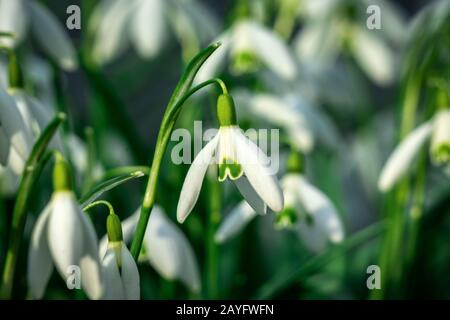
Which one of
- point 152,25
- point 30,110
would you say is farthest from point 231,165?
point 152,25

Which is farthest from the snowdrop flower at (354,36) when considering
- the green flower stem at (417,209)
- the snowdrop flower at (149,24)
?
the green flower stem at (417,209)

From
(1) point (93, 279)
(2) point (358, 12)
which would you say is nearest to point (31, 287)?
(1) point (93, 279)

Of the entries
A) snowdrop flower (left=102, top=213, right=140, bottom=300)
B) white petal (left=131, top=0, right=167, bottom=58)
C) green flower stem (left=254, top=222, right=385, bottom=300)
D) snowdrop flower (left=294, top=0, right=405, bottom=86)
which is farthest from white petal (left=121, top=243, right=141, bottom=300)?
snowdrop flower (left=294, top=0, right=405, bottom=86)

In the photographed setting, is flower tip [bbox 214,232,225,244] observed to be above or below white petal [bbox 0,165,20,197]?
below

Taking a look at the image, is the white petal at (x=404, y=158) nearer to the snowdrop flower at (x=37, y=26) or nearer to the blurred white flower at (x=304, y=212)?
the blurred white flower at (x=304, y=212)

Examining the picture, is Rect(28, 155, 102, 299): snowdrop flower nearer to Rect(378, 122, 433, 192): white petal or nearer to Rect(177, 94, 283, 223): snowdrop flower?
Rect(177, 94, 283, 223): snowdrop flower

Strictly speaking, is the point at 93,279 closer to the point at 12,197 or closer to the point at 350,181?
the point at 12,197
